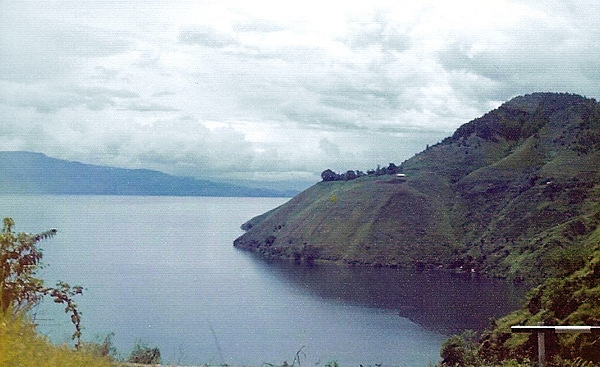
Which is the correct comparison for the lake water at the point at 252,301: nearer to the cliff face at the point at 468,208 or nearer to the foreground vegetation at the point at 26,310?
the cliff face at the point at 468,208

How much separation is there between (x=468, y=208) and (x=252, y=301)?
34702mm

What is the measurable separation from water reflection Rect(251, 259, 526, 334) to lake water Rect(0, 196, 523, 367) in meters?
0.12

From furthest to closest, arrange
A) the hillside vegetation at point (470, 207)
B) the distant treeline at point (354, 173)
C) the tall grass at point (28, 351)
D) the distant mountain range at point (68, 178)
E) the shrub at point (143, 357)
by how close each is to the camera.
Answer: the distant treeline at point (354, 173), the hillside vegetation at point (470, 207), the distant mountain range at point (68, 178), the shrub at point (143, 357), the tall grass at point (28, 351)

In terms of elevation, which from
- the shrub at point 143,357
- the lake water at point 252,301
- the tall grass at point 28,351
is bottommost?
the lake water at point 252,301

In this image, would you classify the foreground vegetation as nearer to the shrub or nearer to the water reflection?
the shrub

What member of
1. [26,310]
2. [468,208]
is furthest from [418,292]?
[26,310]

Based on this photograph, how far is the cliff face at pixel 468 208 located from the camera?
72562 millimetres

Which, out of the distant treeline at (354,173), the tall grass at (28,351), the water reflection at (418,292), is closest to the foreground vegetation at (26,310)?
the tall grass at (28,351)

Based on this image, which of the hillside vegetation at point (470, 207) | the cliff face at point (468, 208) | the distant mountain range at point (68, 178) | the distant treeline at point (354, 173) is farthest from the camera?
the distant treeline at point (354, 173)

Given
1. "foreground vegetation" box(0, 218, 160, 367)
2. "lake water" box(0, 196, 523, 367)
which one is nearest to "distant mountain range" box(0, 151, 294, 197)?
"lake water" box(0, 196, 523, 367)

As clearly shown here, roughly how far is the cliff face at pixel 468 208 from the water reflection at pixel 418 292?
251cm

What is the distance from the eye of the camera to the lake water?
151 feet

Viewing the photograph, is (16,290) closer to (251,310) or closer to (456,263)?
(251,310)

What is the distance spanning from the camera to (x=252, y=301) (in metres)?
65.1
